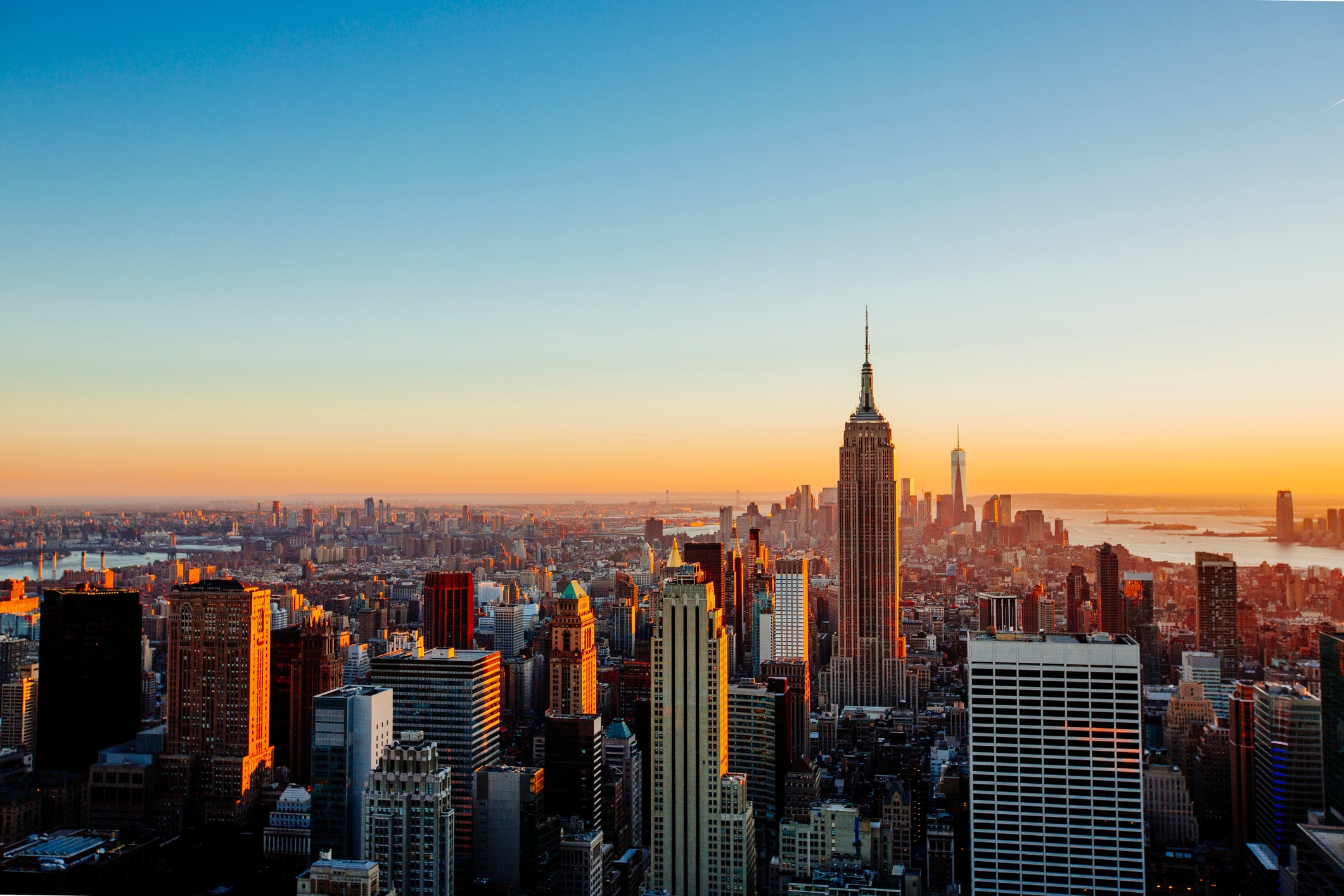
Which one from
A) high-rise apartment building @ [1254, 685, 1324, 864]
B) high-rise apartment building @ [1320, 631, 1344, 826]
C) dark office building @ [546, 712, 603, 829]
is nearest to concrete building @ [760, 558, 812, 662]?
dark office building @ [546, 712, 603, 829]

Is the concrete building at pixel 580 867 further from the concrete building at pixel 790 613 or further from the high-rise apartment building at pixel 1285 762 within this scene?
the concrete building at pixel 790 613

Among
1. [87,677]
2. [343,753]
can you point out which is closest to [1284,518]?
[343,753]

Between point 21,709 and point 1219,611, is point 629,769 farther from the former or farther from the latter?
point 1219,611

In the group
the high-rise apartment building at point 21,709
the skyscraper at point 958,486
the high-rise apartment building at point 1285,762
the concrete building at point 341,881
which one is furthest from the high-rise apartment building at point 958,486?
the high-rise apartment building at point 21,709

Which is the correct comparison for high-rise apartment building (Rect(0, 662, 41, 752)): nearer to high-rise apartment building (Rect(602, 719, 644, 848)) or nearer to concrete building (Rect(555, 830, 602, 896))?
concrete building (Rect(555, 830, 602, 896))

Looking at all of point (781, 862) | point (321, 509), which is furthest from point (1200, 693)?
point (321, 509)

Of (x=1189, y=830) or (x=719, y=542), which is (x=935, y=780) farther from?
(x=719, y=542)
